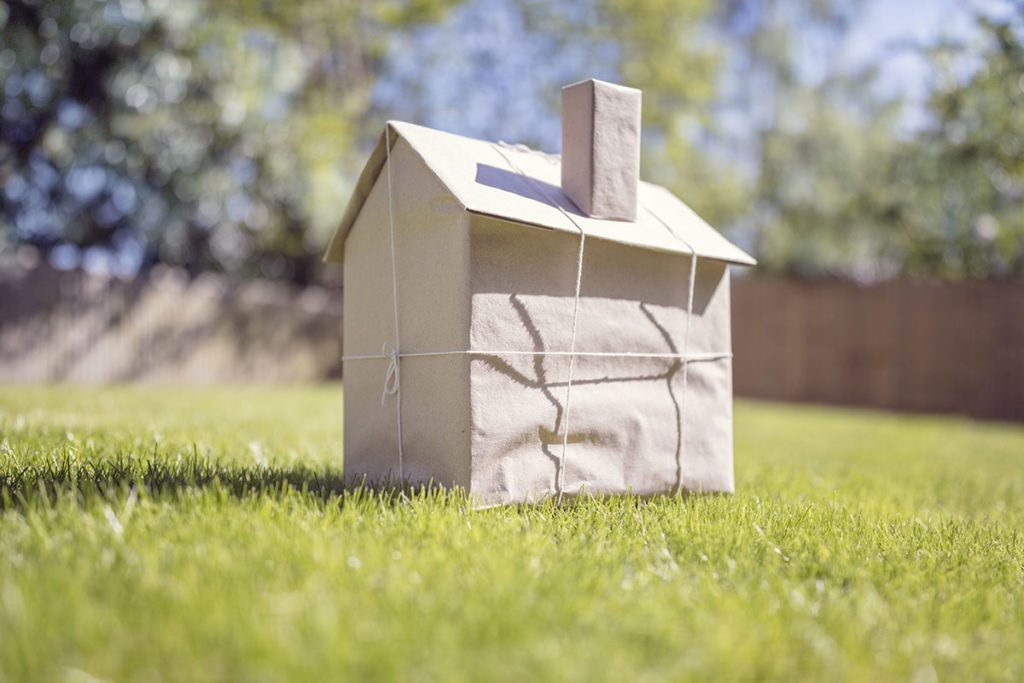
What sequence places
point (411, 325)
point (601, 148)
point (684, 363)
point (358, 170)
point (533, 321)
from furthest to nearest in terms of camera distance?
point (358, 170)
point (684, 363)
point (601, 148)
point (411, 325)
point (533, 321)

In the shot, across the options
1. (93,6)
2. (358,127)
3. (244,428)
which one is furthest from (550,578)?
(358,127)

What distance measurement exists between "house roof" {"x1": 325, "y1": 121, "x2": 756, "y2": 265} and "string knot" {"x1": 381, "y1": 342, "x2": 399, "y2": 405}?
628 millimetres

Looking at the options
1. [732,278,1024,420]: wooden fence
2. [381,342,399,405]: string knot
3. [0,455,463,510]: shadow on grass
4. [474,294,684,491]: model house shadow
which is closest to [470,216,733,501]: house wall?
[474,294,684,491]: model house shadow

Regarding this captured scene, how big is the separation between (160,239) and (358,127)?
4.48 meters

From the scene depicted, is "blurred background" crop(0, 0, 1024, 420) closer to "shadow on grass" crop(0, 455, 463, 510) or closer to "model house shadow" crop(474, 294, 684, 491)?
"model house shadow" crop(474, 294, 684, 491)

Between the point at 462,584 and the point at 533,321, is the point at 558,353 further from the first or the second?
the point at 462,584

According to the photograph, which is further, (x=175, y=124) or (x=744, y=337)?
(x=744, y=337)

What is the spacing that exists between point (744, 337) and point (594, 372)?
1084 centimetres

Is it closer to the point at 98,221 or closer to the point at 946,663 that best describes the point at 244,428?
the point at 946,663

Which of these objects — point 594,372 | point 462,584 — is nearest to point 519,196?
point 594,372

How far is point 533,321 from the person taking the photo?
2.65m

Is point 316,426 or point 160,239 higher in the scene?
point 160,239

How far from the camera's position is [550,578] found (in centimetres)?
181

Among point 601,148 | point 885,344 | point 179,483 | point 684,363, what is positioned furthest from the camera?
point 885,344
